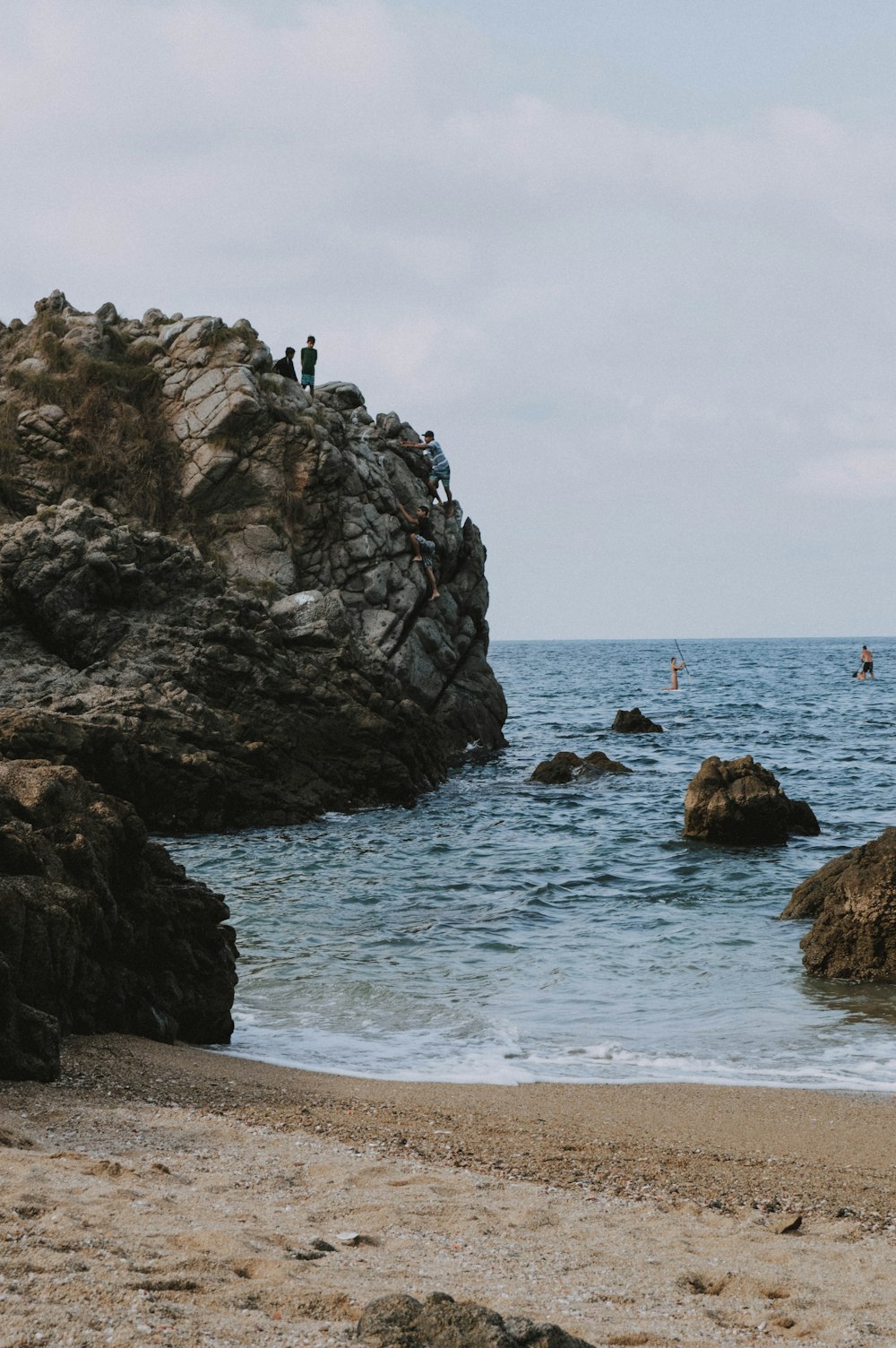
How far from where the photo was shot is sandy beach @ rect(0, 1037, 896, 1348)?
12.9 feet

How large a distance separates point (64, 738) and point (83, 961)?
1015cm

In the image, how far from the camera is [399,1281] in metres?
4.34

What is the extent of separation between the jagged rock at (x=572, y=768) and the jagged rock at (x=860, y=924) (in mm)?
15042

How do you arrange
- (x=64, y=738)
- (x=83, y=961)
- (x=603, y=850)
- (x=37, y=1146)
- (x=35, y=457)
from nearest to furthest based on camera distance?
(x=37, y=1146) → (x=83, y=961) → (x=64, y=738) → (x=603, y=850) → (x=35, y=457)

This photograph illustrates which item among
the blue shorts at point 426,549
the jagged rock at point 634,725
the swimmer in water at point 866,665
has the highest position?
the blue shorts at point 426,549

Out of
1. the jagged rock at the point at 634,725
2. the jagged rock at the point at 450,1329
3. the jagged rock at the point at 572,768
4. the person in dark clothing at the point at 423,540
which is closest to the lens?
the jagged rock at the point at 450,1329

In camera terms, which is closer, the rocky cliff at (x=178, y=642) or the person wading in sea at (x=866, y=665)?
the rocky cliff at (x=178, y=642)

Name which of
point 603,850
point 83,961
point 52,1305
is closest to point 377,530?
point 603,850

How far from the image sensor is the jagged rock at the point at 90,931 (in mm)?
7543

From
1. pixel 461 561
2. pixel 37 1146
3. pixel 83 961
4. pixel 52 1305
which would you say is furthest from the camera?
pixel 461 561

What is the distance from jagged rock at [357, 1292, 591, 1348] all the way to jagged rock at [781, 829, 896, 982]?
9046 mm

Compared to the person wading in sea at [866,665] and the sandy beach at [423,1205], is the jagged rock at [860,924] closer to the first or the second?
the sandy beach at [423,1205]

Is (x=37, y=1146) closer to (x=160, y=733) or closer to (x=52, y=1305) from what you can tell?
(x=52, y=1305)

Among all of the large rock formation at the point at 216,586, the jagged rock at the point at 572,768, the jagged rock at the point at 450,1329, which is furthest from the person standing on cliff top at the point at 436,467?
the jagged rock at the point at 450,1329
